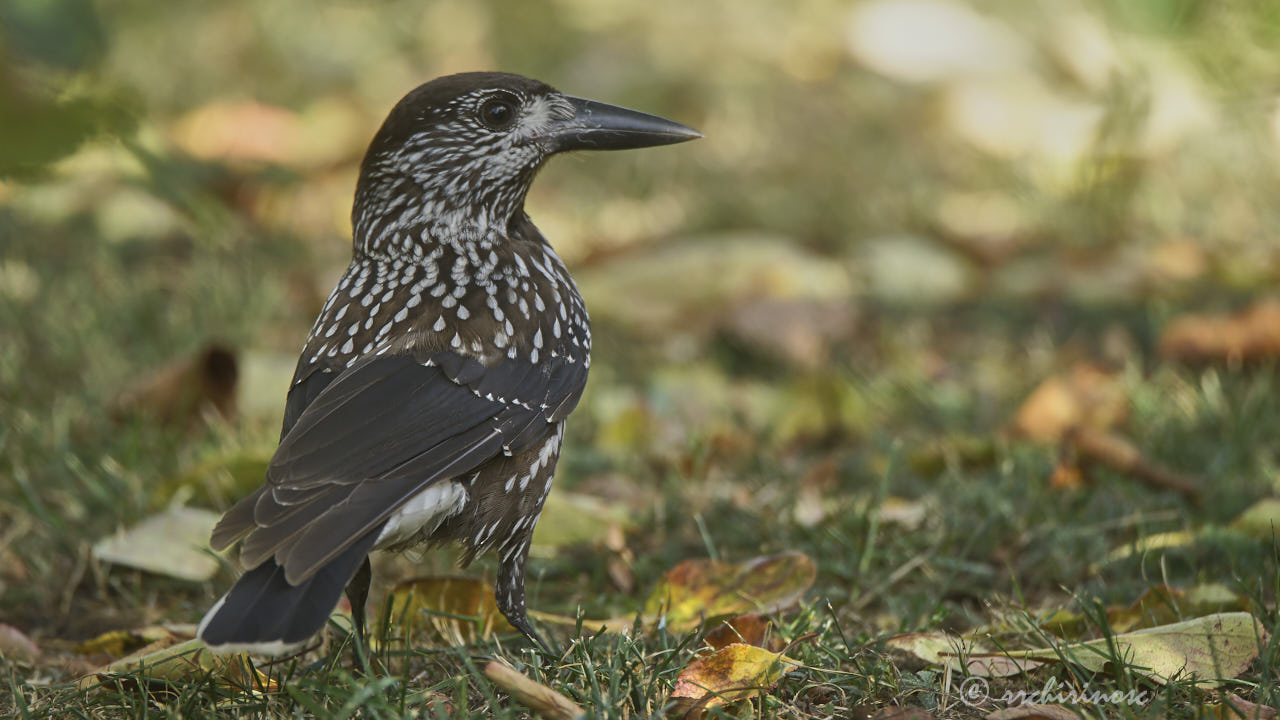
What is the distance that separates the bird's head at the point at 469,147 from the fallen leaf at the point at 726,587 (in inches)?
43.0

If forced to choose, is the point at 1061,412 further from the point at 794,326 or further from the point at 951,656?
the point at 951,656

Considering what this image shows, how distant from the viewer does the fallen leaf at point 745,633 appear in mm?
2898

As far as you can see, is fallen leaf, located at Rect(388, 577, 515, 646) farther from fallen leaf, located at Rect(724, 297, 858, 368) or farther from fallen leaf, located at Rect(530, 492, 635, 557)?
fallen leaf, located at Rect(724, 297, 858, 368)

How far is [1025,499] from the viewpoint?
3760mm

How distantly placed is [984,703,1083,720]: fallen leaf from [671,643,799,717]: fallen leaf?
1.44ft

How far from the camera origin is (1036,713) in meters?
2.35

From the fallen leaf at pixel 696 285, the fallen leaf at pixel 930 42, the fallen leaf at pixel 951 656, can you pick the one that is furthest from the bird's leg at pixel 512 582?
the fallen leaf at pixel 930 42

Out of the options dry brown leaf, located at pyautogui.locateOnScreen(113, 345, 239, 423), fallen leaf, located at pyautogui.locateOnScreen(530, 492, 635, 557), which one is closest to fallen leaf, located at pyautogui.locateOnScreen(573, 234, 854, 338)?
dry brown leaf, located at pyautogui.locateOnScreen(113, 345, 239, 423)

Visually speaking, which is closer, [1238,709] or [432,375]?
[1238,709]

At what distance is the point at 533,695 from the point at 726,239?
14.1 feet

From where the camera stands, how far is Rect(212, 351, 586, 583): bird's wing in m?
2.58

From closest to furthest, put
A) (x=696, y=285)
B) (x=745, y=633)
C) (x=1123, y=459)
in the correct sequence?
(x=745, y=633)
(x=1123, y=459)
(x=696, y=285)

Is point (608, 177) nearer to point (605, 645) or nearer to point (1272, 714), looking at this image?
point (605, 645)

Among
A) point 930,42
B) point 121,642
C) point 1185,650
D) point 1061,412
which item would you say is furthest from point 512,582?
point 930,42
